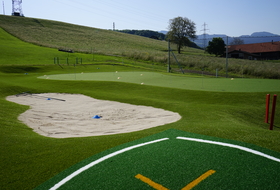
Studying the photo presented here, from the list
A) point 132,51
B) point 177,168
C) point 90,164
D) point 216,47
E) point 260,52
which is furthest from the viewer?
point 216,47

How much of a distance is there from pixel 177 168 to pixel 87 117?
8.18 m

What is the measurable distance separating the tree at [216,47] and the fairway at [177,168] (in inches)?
2539

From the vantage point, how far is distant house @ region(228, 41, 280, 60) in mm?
60134

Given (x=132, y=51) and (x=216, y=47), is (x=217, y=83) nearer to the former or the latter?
(x=132, y=51)

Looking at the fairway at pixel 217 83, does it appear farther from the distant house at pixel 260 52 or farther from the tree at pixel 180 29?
the tree at pixel 180 29

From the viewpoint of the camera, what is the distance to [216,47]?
65.5 m

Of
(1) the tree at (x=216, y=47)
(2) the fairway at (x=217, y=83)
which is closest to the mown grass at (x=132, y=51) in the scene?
(1) the tree at (x=216, y=47)

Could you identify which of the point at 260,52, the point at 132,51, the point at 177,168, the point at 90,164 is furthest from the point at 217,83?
the point at 260,52

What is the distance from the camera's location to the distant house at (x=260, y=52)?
60134 mm

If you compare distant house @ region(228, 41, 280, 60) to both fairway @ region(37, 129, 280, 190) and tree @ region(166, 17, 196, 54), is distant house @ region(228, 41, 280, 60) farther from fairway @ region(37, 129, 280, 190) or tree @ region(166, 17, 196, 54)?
fairway @ region(37, 129, 280, 190)

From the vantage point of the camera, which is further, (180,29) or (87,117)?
(180,29)

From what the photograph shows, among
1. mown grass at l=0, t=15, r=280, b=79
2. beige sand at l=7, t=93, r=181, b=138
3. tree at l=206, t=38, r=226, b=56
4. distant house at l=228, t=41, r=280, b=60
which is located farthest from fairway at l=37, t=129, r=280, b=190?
tree at l=206, t=38, r=226, b=56

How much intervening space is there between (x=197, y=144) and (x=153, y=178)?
1.84 meters

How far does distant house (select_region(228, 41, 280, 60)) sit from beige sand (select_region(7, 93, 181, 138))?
190 ft
